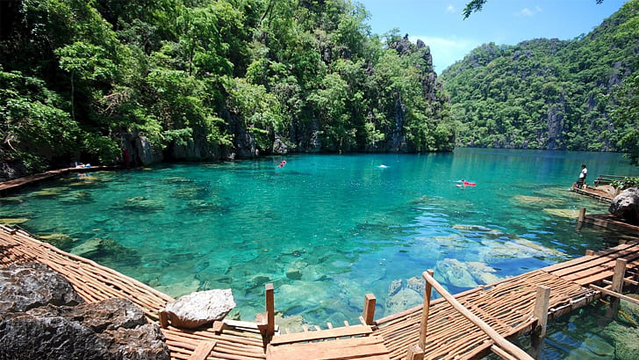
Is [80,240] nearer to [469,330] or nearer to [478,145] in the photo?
[469,330]

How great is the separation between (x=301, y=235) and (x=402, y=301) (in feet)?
15.8

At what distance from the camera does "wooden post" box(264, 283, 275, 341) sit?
13.4 ft

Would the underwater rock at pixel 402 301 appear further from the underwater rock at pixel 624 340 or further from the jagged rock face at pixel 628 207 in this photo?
the jagged rock face at pixel 628 207

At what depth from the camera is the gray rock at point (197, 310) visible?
4.31 m

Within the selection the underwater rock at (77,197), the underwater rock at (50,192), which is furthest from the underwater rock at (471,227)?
the underwater rock at (50,192)

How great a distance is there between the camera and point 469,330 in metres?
4.80

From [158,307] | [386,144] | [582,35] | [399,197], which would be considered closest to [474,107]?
[582,35]

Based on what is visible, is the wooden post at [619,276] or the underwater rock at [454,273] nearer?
the wooden post at [619,276]

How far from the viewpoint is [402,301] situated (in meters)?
6.69

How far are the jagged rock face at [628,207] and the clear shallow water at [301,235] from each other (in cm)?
167

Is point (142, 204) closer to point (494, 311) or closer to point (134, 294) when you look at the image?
point (134, 294)

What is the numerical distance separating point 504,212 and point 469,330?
12.7 m

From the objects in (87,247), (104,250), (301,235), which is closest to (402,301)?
(301,235)

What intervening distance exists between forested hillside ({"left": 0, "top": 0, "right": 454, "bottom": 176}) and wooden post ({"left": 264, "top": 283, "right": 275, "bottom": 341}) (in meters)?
16.6
